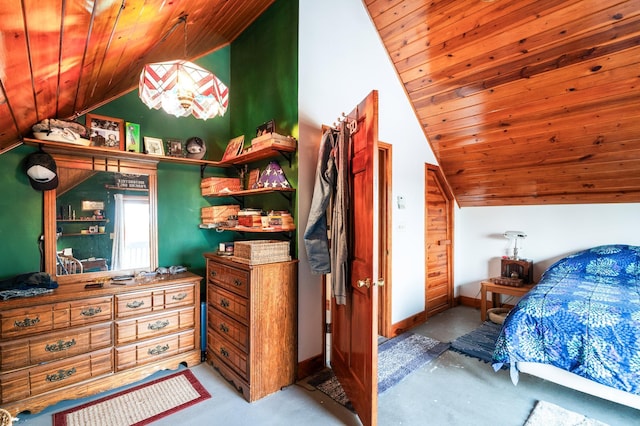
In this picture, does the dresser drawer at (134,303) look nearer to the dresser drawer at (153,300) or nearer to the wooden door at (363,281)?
the dresser drawer at (153,300)

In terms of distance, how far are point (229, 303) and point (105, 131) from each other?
1823 millimetres

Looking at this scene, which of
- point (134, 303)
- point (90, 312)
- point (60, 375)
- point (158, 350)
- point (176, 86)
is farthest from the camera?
point (158, 350)

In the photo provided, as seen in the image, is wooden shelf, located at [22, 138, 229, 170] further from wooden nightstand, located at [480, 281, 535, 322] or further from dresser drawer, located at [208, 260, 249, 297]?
wooden nightstand, located at [480, 281, 535, 322]

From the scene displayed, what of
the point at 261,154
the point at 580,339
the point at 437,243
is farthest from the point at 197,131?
the point at 580,339

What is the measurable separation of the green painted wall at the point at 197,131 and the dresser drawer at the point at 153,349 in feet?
2.40

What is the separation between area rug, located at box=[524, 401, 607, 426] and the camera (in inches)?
76.5

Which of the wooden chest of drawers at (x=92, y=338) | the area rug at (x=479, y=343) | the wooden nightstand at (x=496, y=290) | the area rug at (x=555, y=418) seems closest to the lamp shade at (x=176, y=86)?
the wooden chest of drawers at (x=92, y=338)

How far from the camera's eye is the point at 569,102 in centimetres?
278

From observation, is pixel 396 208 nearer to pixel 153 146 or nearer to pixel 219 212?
pixel 219 212

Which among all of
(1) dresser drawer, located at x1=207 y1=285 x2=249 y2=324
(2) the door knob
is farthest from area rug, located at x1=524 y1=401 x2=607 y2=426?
(1) dresser drawer, located at x1=207 y1=285 x2=249 y2=324

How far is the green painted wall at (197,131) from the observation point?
232 centimetres

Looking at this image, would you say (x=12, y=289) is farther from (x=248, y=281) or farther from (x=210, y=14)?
(x=210, y=14)

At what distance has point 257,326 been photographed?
7.23 feet

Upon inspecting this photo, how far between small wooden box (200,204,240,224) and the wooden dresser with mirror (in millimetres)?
474
